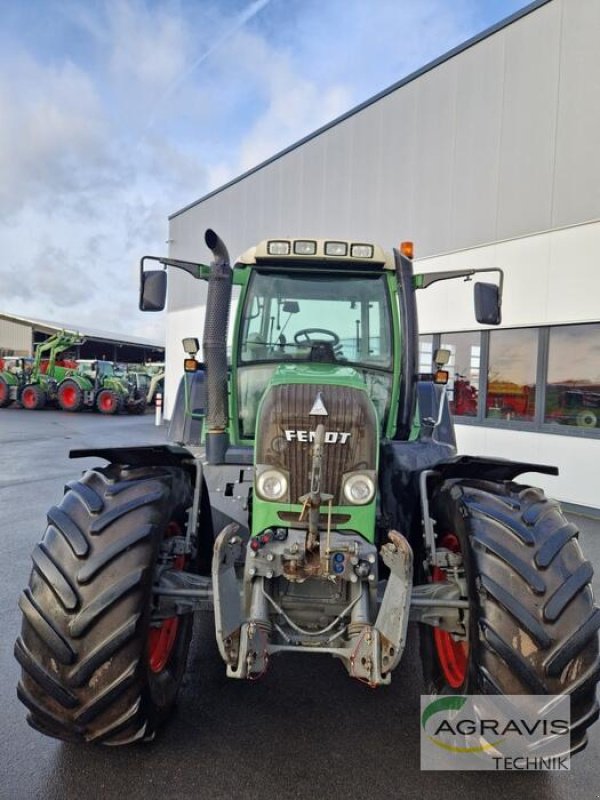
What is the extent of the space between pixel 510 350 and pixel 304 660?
20.3 ft

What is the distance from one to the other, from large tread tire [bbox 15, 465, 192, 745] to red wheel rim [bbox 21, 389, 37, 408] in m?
22.0

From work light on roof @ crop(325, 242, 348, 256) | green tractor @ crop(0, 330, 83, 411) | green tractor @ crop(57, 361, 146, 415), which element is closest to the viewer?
work light on roof @ crop(325, 242, 348, 256)

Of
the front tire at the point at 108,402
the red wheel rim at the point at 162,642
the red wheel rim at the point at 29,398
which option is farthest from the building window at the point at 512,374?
the red wheel rim at the point at 29,398

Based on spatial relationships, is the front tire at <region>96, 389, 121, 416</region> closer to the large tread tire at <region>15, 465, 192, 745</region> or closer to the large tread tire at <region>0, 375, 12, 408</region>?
the large tread tire at <region>0, 375, 12, 408</region>

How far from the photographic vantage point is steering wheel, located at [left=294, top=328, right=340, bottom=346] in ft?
11.7

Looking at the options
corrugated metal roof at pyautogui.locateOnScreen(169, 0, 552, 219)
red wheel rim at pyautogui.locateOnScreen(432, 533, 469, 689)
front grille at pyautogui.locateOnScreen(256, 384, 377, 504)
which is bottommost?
red wheel rim at pyautogui.locateOnScreen(432, 533, 469, 689)

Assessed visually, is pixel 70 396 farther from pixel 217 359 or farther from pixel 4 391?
pixel 217 359

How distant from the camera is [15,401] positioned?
75.9 feet

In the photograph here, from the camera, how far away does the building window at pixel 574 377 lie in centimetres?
704

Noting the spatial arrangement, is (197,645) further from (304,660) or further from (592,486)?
(592,486)

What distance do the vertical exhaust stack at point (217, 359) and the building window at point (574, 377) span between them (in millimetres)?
5757

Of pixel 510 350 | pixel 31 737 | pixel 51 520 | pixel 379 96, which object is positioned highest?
pixel 379 96

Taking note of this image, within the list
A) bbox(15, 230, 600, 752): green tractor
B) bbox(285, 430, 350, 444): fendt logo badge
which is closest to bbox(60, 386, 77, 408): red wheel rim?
bbox(15, 230, 600, 752): green tractor

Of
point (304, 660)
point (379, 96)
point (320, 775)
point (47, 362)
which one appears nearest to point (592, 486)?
point (304, 660)
